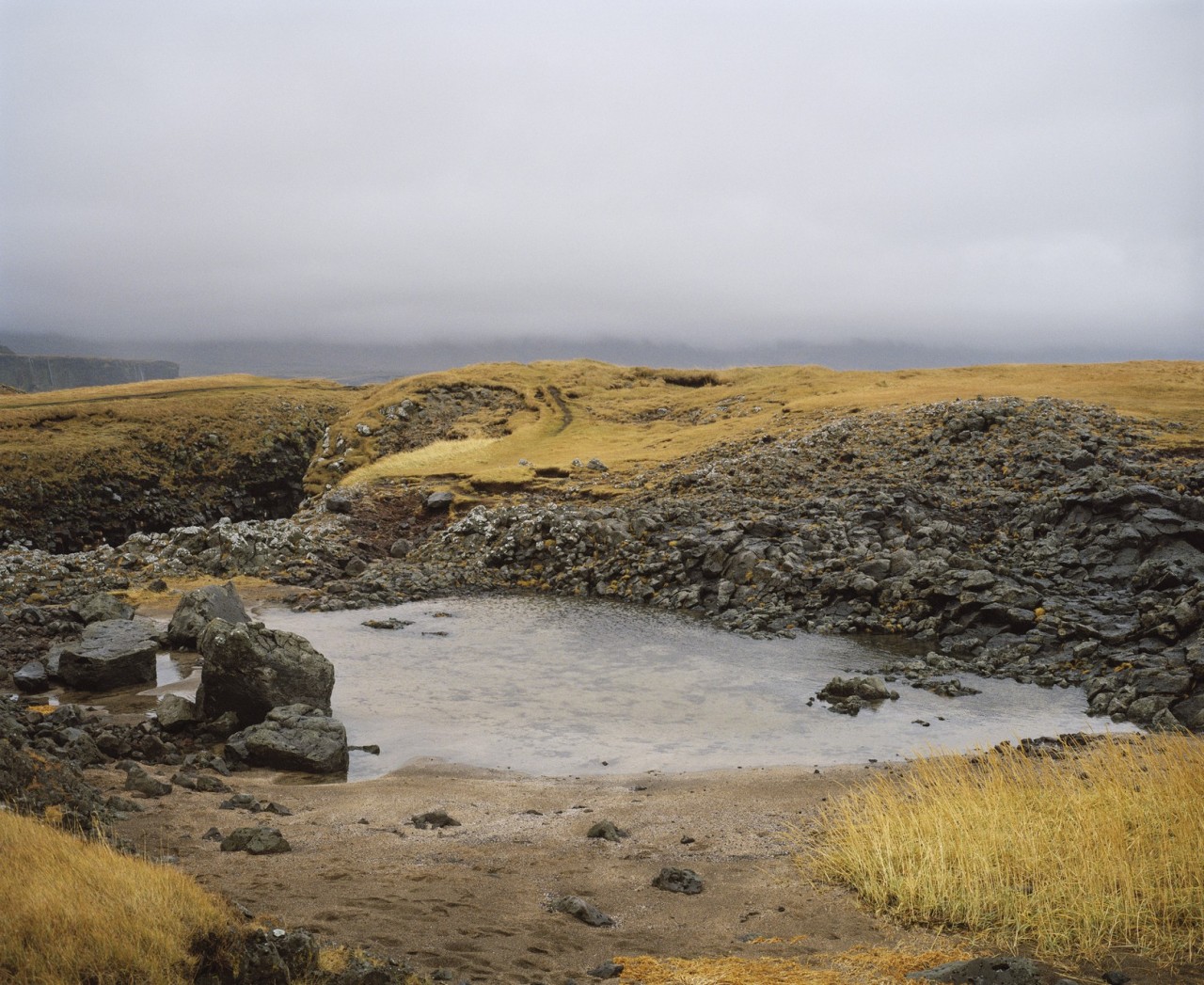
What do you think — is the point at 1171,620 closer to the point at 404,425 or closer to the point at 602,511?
the point at 602,511

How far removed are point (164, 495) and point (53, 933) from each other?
173 feet

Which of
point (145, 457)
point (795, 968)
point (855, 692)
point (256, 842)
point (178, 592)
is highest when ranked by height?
point (145, 457)

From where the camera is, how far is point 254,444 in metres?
60.7

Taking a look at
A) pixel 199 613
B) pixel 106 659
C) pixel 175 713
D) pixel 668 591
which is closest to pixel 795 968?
pixel 175 713

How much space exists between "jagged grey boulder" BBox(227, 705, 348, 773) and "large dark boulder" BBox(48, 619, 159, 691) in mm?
5507

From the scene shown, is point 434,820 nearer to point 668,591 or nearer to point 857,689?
point 857,689

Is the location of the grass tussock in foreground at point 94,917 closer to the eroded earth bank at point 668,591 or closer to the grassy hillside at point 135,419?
the eroded earth bank at point 668,591

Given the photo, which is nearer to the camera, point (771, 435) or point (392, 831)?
point (392, 831)

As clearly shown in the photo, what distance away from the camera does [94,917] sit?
598 cm

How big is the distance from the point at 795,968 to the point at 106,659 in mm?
17243

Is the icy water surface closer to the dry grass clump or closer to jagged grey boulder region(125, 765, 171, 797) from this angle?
jagged grey boulder region(125, 765, 171, 797)

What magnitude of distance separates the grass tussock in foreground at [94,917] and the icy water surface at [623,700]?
8336 mm

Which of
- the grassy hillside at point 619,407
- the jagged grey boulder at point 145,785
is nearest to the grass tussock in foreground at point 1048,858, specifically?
the jagged grey boulder at point 145,785

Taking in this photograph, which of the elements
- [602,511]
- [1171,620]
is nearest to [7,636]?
[602,511]
